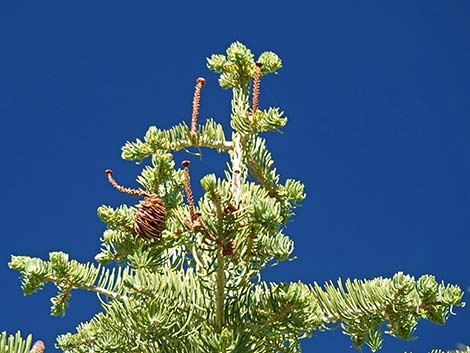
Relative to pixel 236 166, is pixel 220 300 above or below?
below

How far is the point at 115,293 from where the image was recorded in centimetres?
282

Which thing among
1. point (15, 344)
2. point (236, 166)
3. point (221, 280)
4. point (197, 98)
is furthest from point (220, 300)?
point (15, 344)

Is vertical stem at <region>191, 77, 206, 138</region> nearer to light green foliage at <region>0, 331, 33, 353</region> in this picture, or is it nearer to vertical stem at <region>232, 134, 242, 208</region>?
vertical stem at <region>232, 134, 242, 208</region>

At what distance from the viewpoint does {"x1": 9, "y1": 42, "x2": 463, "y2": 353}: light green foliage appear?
236 centimetres

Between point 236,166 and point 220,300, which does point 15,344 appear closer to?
point 220,300

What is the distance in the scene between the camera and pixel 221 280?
2574 millimetres

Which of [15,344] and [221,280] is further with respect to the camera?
[221,280]

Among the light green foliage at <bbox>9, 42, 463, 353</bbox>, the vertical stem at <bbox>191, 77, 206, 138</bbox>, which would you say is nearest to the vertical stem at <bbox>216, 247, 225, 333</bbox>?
the light green foliage at <bbox>9, 42, 463, 353</bbox>

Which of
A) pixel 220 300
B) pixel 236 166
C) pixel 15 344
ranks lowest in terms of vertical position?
pixel 15 344

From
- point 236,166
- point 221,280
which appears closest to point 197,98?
point 236,166

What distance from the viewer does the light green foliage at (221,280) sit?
236 centimetres

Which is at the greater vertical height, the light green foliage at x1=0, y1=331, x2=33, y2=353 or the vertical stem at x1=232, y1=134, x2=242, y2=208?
the vertical stem at x1=232, y1=134, x2=242, y2=208

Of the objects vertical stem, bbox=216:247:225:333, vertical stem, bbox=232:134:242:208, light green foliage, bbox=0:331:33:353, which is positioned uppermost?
vertical stem, bbox=232:134:242:208

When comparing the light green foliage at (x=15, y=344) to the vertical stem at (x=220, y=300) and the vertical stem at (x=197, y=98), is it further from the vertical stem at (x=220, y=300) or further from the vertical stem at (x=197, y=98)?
the vertical stem at (x=197, y=98)
